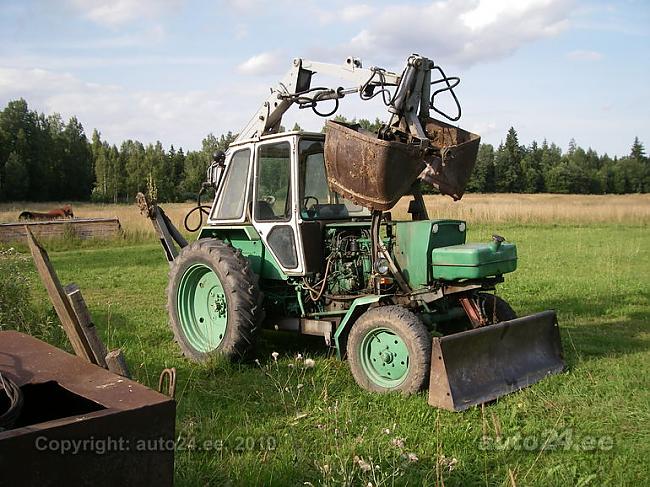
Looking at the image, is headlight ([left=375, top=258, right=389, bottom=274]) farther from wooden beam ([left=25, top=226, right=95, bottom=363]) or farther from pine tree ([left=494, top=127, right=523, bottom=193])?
pine tree ([left=494, top=127, right=523, bottom=193])

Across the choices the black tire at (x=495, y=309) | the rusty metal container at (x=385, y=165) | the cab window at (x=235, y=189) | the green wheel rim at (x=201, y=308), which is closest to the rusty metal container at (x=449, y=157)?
the rusty metal container at (x=385, y=165)

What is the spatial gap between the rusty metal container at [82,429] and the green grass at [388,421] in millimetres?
998

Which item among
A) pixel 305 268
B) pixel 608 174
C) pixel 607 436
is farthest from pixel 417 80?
pixel 608 174

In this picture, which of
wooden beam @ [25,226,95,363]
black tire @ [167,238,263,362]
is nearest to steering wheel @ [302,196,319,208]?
black tire @ [167,238,263,362]

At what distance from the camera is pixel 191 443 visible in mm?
4125

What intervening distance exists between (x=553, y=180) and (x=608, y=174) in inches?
634

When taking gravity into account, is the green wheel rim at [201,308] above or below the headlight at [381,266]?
below

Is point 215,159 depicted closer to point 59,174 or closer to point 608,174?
point 59,174

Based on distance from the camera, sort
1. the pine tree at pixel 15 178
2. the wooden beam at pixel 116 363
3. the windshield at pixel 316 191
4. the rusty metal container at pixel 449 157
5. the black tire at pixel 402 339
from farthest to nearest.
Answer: the pine tree at pixel 15 178
the windshield at pixel 316 191
the rusty metal container at pixel 449 157
the black tire at pixel 402 339
the wooden beam at pixel 116 363

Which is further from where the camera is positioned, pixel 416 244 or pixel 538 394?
pixel 416 244

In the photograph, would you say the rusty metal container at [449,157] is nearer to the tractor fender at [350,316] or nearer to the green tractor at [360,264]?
the green tractor at [360,264]

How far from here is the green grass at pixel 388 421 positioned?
3.83m

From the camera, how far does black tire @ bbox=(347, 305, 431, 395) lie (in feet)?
16.8

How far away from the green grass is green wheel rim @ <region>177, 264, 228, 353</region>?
0.29 m
